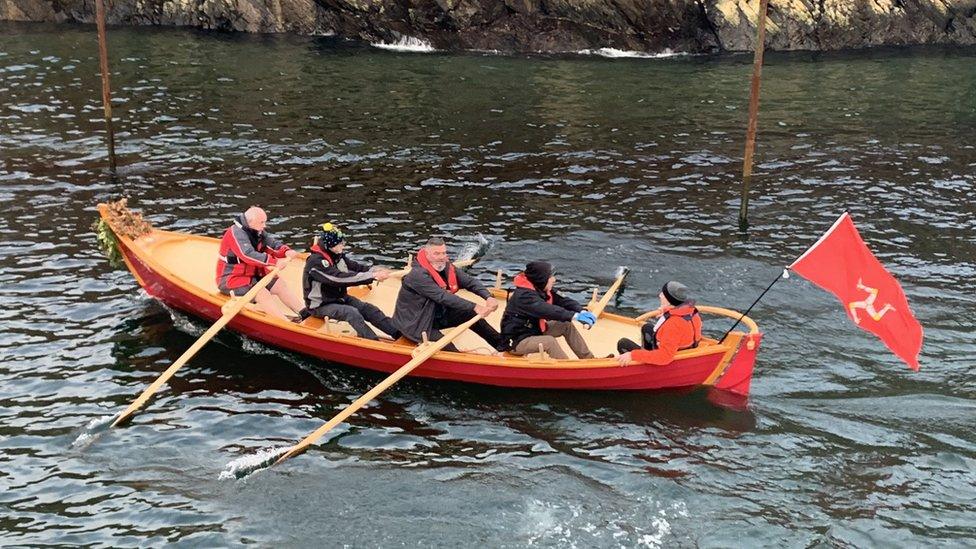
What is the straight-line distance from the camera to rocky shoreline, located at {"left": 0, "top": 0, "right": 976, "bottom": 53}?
141 ft

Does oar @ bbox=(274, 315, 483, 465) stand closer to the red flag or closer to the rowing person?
the rowing person

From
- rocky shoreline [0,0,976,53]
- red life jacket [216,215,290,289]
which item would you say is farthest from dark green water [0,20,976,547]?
rocky shoreline [0,0,976,53]

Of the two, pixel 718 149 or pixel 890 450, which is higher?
pixel 718 149

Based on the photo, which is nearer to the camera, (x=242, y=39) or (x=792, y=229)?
(x=792, y=229)

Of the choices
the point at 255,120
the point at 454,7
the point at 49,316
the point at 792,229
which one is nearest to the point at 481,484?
the point at 49,316

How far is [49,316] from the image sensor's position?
60.2ft

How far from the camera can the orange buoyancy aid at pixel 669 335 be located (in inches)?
588

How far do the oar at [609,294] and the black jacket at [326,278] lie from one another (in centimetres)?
394

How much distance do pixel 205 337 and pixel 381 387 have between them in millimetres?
3463

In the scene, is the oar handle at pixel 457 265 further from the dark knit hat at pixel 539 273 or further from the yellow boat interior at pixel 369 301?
the dark knit hat at pixel 539 273

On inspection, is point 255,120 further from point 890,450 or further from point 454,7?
point 890,450

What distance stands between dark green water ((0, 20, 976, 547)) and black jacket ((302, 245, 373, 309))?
4.09 ft

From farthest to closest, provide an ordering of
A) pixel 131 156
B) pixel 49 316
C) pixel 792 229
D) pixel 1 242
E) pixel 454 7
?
pixel 454 7 < pixel 131 156 < pixel 792 229 < pixel 1 242 < pixel 49 316

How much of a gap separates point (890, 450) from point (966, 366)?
321 centimetres
